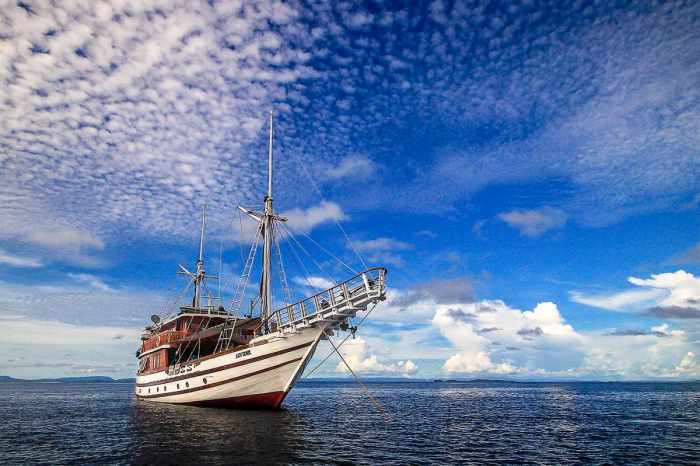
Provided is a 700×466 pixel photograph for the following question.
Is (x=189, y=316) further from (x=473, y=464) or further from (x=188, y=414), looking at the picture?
(x=473, y=464)

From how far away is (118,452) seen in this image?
2105 cm

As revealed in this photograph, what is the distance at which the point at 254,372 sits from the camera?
30.2m

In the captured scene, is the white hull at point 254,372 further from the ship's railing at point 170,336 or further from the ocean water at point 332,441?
the ship's railing at point 170,336

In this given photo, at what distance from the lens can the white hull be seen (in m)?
29.5

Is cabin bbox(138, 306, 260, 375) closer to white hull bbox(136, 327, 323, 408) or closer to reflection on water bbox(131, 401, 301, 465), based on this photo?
white hull bbox(136, 327, 323, 408)

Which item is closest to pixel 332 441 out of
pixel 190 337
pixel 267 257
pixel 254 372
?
pixel 254 372

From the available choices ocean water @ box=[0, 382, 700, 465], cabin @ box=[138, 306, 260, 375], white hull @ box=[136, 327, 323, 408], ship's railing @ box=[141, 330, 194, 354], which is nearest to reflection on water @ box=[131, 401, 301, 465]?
ocean water @ box=[0, 382, 700, 465]

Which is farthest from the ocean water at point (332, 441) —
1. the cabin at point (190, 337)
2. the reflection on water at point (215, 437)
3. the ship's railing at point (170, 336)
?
the ship's railing at point (170, 336)

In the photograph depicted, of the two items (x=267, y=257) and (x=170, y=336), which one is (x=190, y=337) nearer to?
(x=170, y=336)

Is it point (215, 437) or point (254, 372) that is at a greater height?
point (254, 372)

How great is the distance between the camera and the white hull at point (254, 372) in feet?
96.7

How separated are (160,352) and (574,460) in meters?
36.4

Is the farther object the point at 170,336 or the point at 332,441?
the point at 170,336

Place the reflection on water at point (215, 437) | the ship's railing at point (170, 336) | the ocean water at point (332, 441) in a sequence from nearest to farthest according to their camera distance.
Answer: the reflection on water at point (215, 437)
the ocean water at point (332, 441)
the ship's railing at point (170, 336)
